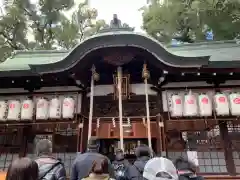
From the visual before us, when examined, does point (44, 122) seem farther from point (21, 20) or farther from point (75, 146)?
point (21, 20)

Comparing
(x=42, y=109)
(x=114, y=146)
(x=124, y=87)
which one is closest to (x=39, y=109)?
(x=42, y=109)

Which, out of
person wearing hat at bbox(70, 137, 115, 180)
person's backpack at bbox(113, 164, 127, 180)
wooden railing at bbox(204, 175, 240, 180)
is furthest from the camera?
wooden railing at bbox(204, 175, 240, 180)

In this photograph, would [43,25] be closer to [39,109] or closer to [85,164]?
[39,109]

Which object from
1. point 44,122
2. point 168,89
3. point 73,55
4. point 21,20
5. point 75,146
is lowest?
point 75,146

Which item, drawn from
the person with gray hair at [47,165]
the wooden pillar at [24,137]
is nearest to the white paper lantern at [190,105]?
the person with gray hair at [47,165]

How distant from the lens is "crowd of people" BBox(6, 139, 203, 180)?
7.70 ft

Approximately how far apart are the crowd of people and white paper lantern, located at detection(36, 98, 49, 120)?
9.37 feet

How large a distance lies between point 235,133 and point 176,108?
1875 millimetres

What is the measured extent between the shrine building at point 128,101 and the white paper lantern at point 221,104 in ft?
0.08

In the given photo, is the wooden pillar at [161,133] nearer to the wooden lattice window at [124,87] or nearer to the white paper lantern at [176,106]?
the white paper lantern at [176,106]

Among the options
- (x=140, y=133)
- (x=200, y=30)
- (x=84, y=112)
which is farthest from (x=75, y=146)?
(x=200, y=30)

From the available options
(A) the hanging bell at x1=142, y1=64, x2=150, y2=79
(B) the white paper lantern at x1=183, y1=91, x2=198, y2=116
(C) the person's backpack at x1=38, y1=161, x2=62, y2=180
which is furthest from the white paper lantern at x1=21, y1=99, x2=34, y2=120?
(B) the white paper lantern at x1=183, y1=91, x2=198, y2=116

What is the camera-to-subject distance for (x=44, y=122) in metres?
7.16

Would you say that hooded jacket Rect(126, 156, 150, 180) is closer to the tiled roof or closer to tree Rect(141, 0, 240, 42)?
the tiled roof
